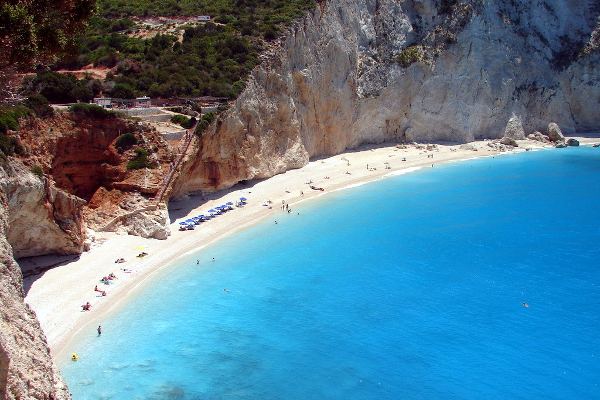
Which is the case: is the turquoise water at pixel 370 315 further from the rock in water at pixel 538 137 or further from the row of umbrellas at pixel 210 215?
the rock in water at pixel 538 137

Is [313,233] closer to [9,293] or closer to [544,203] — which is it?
[544,203]

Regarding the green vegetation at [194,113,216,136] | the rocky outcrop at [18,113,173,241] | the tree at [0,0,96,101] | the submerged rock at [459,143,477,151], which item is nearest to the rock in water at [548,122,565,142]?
the submerged rock at [459,143,477,151]

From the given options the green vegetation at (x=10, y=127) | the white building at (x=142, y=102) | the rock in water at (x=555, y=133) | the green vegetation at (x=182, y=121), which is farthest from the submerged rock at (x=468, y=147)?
the green vegetation at (x=10, y=127)

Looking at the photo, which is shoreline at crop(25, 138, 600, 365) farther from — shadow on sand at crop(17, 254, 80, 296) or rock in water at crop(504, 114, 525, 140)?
rock in water at crop(504, 114, 525, 140)

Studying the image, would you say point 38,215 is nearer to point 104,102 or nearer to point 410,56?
point 104,102

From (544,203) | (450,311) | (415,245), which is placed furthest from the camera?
(544,203)

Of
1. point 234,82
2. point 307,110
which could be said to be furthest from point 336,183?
point 234,82

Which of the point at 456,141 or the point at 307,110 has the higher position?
the point at 307,110
